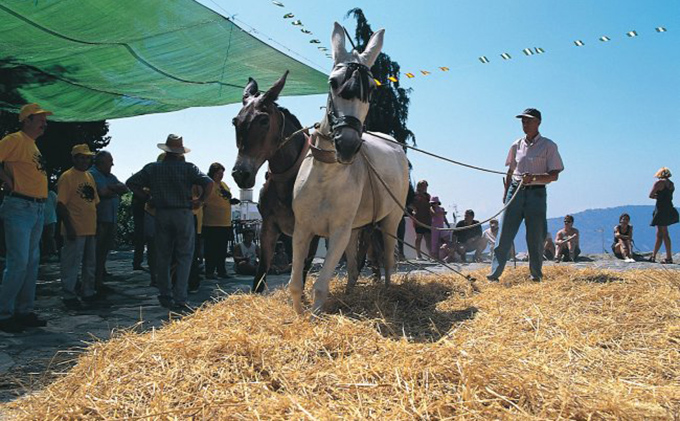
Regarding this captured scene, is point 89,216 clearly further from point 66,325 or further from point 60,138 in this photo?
point 60,138

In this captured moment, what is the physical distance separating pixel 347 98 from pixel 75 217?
423cm

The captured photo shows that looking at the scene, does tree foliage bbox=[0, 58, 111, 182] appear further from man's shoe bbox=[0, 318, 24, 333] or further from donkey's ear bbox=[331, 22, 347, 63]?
donkey's ear bbox=[331, 22, 347, 63]

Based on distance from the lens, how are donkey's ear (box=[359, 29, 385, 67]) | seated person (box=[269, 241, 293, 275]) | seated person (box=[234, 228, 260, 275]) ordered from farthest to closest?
seated person (box=[234, 228, 260, 275]) → seated person (box=[269, 241, 293, 275]) → donkey's ear (box=[359, 29, 385, 67])

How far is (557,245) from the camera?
1290 cm

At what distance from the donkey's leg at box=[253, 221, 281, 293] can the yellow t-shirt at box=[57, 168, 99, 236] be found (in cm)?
267

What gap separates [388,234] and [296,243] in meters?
1.73

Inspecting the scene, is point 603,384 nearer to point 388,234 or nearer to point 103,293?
point 388,234

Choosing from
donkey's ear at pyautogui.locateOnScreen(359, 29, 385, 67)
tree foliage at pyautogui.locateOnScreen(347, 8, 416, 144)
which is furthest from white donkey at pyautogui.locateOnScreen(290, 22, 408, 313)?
tree foliage at pyautogui.locateOnScreen(347, 8, 416, 144)

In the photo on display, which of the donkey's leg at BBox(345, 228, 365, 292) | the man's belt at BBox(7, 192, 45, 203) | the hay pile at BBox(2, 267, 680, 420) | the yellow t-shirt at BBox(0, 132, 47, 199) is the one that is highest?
the yellow t-shirt at BBox(0, 132, 47, 199)

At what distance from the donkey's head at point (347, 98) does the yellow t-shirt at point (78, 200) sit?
385cm

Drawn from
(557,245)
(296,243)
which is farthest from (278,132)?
(557,245)

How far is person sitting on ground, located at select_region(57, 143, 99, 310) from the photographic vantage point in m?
6.28

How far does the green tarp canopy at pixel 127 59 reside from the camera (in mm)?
5512

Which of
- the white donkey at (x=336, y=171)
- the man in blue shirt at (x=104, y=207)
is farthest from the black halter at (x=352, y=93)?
the man in blue shirt at (x=104, y=207)
